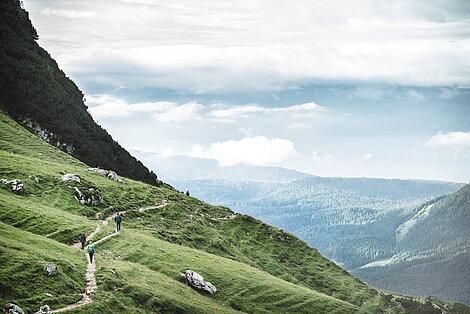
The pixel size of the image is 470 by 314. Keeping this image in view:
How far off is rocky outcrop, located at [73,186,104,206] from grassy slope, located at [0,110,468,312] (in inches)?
71.5

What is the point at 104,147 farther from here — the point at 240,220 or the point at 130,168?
the point at 240,220

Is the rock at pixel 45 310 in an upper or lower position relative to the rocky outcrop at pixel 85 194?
lower

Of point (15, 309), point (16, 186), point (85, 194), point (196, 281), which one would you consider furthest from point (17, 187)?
point (15, 309)

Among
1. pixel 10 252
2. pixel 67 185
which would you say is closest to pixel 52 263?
pixel 10 252

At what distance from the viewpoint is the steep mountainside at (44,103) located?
501 ft

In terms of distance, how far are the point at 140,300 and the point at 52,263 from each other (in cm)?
1223

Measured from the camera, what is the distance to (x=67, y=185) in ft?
305

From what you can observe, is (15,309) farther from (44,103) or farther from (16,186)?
(44,103)

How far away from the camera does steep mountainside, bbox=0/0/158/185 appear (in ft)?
501

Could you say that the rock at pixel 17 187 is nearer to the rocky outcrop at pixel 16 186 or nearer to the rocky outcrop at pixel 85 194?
the rocky outcrop at pixel 16 186

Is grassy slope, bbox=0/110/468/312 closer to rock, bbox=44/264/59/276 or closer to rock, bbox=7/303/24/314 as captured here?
rock, bbox=44/264/59/276

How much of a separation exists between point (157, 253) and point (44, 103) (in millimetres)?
115575

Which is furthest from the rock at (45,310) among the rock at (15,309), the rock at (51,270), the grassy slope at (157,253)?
the rock at (51,270)

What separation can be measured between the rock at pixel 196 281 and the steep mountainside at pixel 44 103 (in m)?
108
